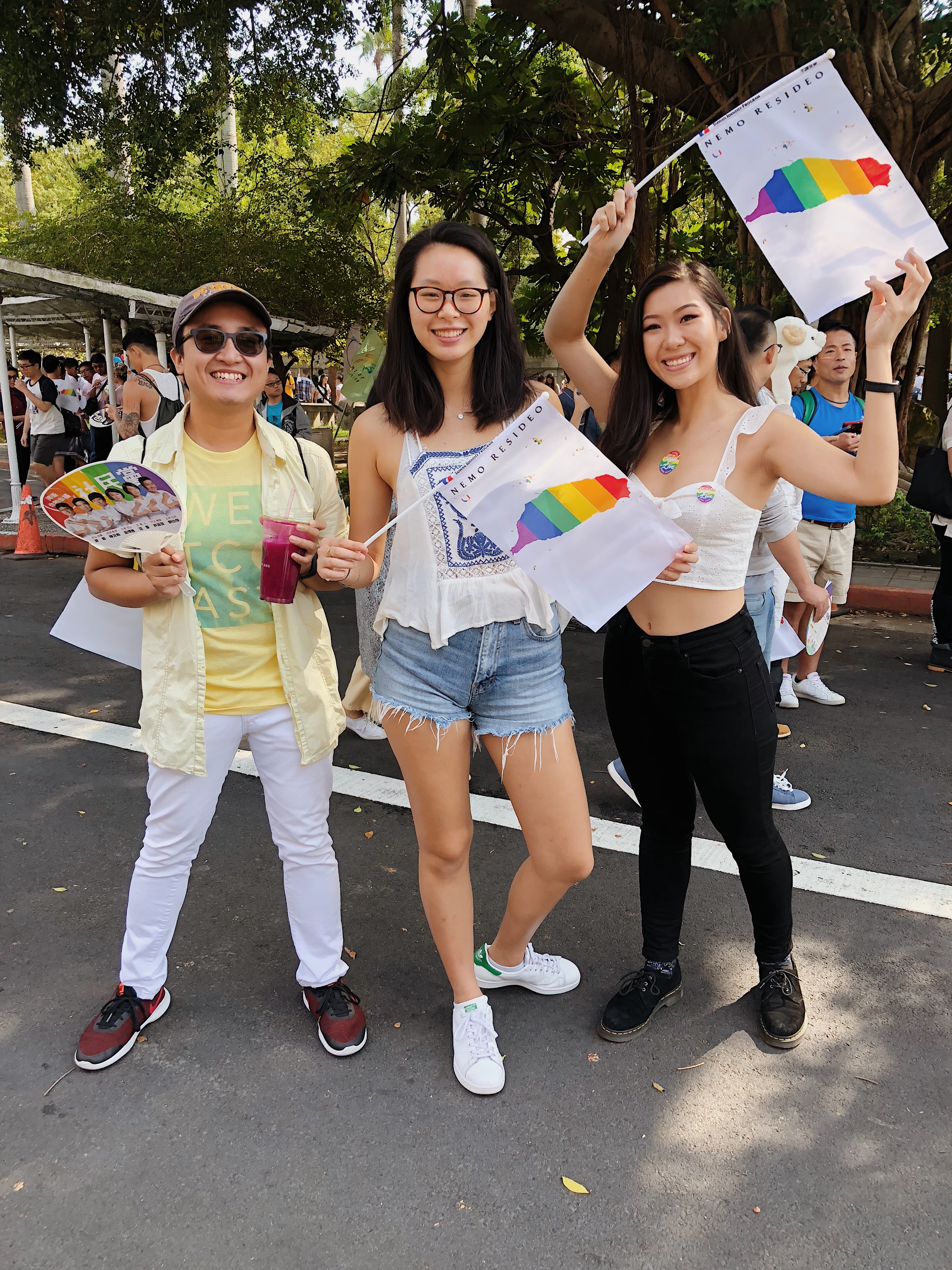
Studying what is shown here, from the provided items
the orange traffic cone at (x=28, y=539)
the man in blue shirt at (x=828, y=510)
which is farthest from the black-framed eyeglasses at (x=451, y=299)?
the orange traffic cone at (x=28, y=539)

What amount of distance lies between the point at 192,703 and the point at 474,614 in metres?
0.79

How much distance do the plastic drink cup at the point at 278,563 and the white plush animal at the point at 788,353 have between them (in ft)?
10.0

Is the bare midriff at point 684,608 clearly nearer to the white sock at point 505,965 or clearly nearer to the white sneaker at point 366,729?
the white sock at point 505,965

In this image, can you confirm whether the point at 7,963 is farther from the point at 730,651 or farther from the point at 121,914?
the point at 730,651

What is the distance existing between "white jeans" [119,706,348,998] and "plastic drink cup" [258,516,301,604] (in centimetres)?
35

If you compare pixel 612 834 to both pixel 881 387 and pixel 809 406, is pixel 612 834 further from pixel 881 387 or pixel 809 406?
pixel 809 406

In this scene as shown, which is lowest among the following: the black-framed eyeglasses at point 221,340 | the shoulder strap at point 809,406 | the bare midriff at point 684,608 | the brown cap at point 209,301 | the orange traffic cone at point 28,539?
the orange traffic cone at point 28,539

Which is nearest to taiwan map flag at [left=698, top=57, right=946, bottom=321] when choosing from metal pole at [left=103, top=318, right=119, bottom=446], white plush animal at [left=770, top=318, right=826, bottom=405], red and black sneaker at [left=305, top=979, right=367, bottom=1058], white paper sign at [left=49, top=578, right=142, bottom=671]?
white plush animal at [left=770, top=318, right=826, bottom=405]

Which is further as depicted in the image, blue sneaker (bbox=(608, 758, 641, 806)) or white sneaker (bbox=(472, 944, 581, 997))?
blue sneaker (bbox=(608, 758, 641, 806))

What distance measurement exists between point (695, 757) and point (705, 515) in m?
0.64

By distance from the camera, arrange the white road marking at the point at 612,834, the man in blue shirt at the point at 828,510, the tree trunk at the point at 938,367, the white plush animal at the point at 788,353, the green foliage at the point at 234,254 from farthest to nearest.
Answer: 1. the green foliage at the point at 234,254
2. the tree trunk at the point at 938,367
3. the man in blue shirt at the point at 828,510
4. the white plush animal at the point at 788,353
5. the white road marking at the point at 612,834

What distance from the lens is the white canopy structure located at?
10.8m

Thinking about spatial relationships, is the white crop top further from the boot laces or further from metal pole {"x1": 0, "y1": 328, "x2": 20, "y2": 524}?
metal pole {"x1": 0, "y1": 328, "x2": 20, "y2": 524}

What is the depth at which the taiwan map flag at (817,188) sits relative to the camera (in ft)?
8.31
